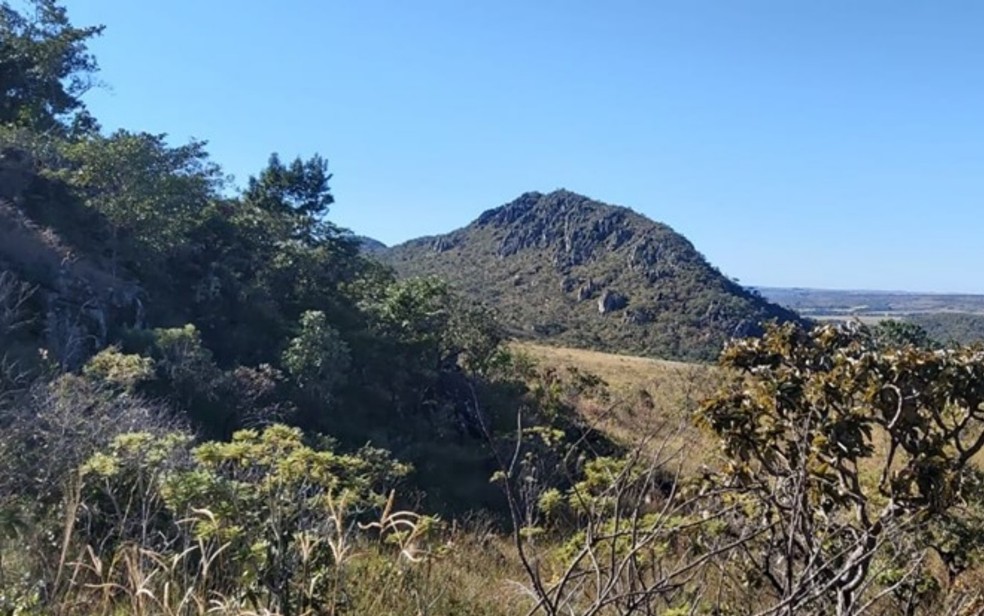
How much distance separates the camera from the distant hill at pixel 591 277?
5522cm

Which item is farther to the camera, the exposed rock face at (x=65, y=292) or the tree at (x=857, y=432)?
the exposed rock face at (x=65, y=292)

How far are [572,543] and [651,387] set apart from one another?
21.3 meters

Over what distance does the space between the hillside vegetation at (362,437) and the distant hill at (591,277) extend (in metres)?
22.7

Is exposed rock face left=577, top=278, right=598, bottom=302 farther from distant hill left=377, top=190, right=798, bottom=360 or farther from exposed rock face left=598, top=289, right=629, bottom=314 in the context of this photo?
exposed rock face left=598, top=289, right=629, bottom=314

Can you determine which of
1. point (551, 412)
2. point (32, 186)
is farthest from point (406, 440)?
point (32, 186)

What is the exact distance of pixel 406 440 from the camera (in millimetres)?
14836

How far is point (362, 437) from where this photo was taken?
14266 mm

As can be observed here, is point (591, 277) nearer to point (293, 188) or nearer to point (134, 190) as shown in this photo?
point (293, 188)

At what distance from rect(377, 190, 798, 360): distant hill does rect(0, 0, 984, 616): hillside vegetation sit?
74.6 feet

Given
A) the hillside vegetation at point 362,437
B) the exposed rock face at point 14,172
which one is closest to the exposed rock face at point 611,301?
the hillside vegetation at point 362,437

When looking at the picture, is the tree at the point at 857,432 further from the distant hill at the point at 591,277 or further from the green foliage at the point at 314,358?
the distant hill at the point at 591,277

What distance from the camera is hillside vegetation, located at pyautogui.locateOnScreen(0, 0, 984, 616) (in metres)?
→ 1.99

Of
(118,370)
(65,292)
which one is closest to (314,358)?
(65,292)

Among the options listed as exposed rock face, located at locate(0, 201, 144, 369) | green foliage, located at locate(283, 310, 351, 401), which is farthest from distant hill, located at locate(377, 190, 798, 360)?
exposed rock face, located at locate(0, 201, 144, 369)
